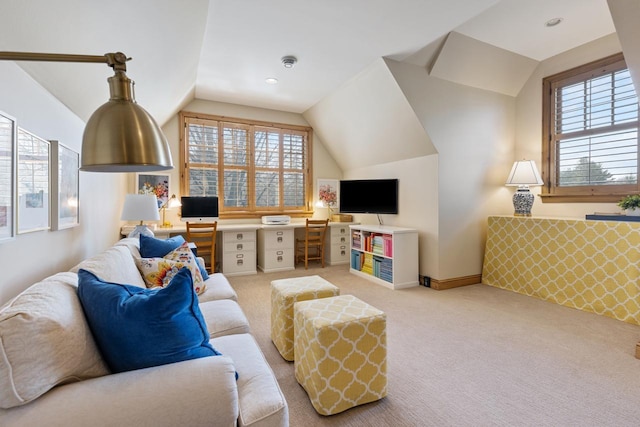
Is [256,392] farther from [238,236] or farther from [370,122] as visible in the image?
[370,122]

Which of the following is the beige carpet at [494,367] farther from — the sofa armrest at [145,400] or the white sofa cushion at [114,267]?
the white sofa cushion at [114,267]

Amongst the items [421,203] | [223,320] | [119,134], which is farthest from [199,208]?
[119,134]

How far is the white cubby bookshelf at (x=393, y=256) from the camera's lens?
3811 mm

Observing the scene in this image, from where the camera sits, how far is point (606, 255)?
116 inches

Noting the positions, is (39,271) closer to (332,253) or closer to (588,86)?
(332,253)

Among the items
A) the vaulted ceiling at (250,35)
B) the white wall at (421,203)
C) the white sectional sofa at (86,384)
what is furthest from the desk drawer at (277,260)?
the white sectional sofa at (86,384)

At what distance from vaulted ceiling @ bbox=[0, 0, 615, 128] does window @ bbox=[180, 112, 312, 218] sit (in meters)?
0.71

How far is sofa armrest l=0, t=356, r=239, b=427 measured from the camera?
79 centimetres

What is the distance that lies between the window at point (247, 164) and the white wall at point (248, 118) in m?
0.09

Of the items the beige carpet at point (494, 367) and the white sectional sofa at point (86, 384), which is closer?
the white sectional sofa at point (86, 384)

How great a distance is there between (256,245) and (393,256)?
2.25 meters

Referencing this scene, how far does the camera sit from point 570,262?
321cm

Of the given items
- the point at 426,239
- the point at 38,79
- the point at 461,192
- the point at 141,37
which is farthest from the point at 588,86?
the point at 38,79

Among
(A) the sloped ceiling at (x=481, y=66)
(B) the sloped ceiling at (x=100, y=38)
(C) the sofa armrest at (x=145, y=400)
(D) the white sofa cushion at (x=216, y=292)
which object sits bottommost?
(D) the white sofa cushion at (x=216, y=292)
